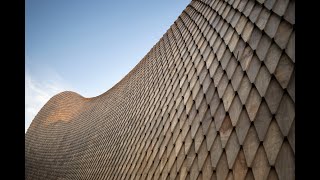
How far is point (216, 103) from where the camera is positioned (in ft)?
11.9

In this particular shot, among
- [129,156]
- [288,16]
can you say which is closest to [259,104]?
[288,16]

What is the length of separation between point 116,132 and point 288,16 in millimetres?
6728

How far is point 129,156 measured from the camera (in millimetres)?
6328

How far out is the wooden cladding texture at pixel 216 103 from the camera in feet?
8.38

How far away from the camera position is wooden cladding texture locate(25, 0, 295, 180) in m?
2.55

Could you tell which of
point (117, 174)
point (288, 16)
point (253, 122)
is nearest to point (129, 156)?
point (117, 174)

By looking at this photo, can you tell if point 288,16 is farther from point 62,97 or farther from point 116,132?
point 62,97
